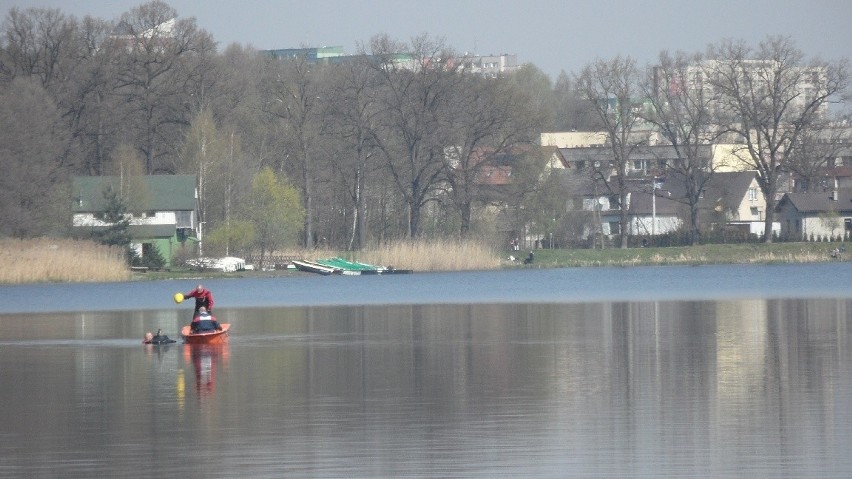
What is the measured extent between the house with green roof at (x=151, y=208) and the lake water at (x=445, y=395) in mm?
34486

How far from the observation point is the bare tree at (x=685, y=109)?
8288 centimetres

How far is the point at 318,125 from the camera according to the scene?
273 feet

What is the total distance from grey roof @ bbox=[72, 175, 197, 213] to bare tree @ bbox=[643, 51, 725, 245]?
2789cm

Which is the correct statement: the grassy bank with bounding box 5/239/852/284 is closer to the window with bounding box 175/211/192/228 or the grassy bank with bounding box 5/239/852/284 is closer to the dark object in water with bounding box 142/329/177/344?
the window with bounding box 175/211/192/228

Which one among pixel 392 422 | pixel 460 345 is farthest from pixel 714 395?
pixel 460 345

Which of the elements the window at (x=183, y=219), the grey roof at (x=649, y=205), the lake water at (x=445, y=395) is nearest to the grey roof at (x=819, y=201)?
the grey roof at (x=649, y=205)

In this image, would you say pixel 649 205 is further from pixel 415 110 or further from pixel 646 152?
pixel 415 110

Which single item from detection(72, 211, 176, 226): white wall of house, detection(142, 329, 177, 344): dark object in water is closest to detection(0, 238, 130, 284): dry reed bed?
detection(72, 211, 176, 226): white wall of house

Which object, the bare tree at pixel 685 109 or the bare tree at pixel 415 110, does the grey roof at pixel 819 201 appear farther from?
the bare tree at pixel 415 110

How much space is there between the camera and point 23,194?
67438 mm

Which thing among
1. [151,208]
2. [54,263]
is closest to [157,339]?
[54,263]

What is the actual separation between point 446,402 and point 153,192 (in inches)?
2374

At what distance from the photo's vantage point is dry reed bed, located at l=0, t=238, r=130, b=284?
59.3m

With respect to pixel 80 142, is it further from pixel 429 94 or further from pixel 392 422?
pixel 392 422
